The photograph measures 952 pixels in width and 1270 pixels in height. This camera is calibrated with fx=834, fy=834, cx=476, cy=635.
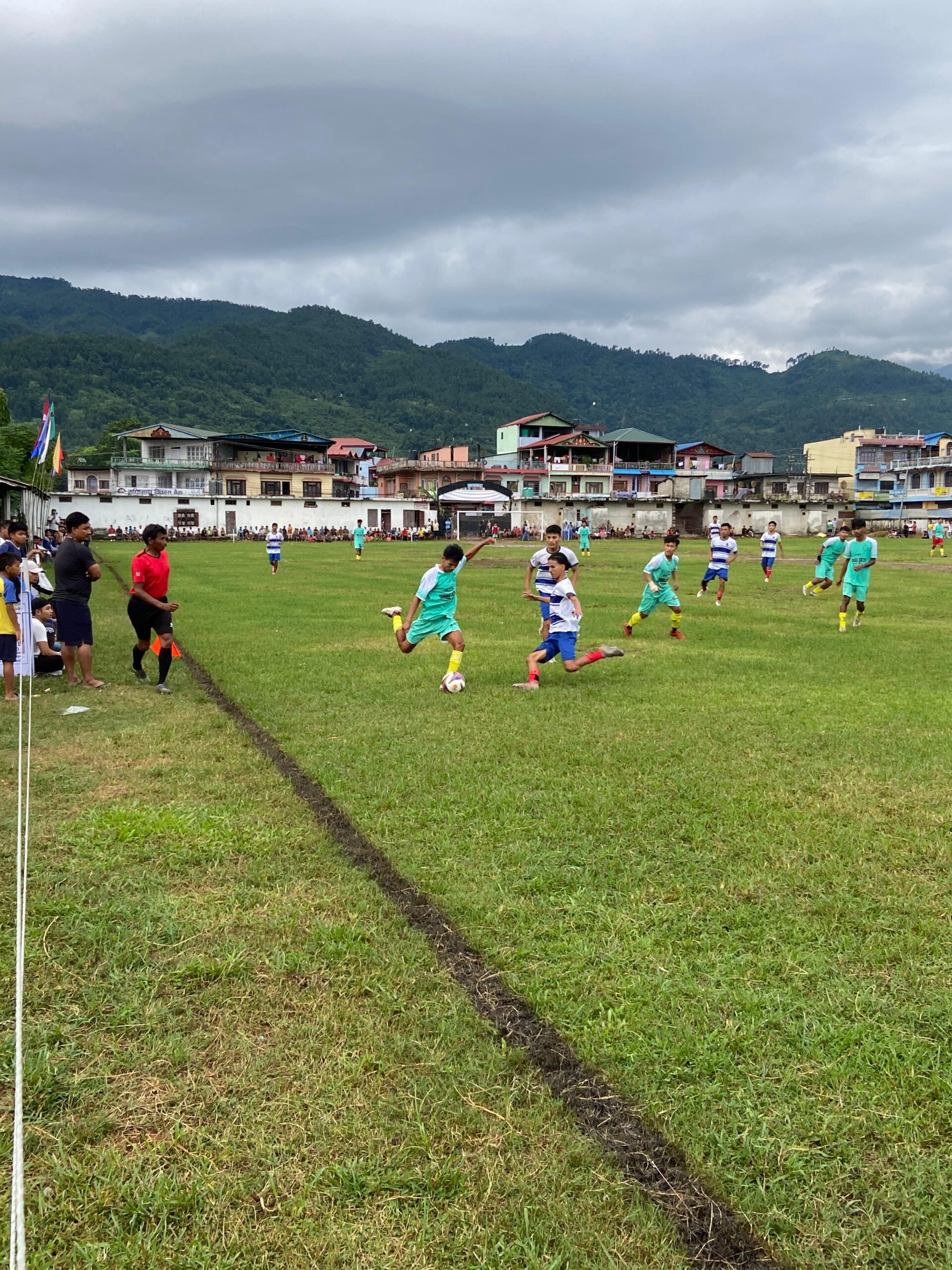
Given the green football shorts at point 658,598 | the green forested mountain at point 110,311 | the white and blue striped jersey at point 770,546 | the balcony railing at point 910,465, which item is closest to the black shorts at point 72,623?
the green football shorts at point 658,598

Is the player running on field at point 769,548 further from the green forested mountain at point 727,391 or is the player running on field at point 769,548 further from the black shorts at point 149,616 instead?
the green forested mountain at point 727,391

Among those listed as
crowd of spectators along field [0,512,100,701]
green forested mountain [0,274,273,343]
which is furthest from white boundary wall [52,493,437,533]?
green forested mountain [0,274,273,343]

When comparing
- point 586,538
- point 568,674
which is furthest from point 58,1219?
point 586,538

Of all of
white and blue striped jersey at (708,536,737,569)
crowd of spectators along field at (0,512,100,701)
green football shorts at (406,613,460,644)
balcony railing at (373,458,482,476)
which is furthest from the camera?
balcony railing at (373,458,482,476)

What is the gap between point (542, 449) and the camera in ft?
251

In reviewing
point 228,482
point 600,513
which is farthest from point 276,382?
point 600,513

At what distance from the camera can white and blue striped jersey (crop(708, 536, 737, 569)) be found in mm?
17984

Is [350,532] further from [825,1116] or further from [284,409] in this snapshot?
[825,1116]

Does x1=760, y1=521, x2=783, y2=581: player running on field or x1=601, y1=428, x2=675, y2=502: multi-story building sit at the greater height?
x1=601, y1=428, x2=675, y2=502: multi-story building

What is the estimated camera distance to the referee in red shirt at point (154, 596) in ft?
31.1

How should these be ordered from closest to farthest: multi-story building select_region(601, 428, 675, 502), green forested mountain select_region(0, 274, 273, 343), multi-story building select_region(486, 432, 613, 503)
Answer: multi-story building select_region(486, 432, 613, 503)
multi-story building select_region(601, 428, 675, 502)
green forested mountain select_region(0, 274, 273, 343)

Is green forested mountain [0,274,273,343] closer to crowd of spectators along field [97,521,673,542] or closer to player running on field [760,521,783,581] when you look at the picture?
crowd of spectators along field [97,521,673,542]

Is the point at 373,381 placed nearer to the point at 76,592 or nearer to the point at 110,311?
the point at 110,311

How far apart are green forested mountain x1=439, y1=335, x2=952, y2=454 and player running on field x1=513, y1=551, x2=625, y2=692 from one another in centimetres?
12816
